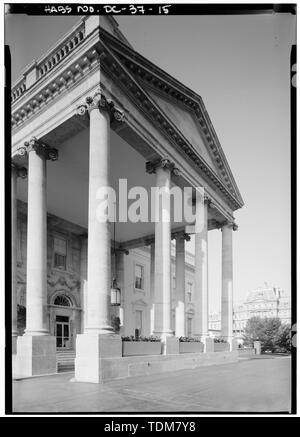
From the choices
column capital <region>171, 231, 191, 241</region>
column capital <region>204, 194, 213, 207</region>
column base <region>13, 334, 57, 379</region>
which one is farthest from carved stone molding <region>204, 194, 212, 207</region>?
column base <region>13, 334, 57, 379</region>

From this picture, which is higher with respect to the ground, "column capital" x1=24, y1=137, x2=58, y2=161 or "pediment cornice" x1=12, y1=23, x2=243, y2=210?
"pediment cornice" x1=12, y1=23, x2=243, y2=210

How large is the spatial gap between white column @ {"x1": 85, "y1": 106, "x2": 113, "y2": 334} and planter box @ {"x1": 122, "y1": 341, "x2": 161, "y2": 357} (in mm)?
1598

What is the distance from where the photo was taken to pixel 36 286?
53.9 ft

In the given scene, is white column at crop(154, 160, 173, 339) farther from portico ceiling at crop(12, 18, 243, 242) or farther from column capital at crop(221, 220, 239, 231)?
column capital at crop(221, 220, 239, 231)

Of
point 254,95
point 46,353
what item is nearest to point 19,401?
point 46,353

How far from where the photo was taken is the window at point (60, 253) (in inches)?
1154

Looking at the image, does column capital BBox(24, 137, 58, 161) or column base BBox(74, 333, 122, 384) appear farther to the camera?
column capital BBox(24, 137, 58, 161)

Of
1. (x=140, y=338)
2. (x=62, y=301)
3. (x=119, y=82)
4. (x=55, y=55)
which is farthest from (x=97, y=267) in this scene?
(x=62, y=301)

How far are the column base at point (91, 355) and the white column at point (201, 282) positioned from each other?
12459mm

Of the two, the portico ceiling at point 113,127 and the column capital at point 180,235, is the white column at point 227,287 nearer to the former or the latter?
the column capital at point 180,235

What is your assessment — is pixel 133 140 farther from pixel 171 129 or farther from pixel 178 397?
pixel 178 397

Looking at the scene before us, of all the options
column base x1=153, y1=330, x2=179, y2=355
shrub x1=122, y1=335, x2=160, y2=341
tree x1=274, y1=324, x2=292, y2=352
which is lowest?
column base x1=153, y1=330, x2=179, y2=355

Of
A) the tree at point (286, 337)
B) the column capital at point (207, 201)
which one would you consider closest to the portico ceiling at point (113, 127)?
the column capital at point (207, 201)

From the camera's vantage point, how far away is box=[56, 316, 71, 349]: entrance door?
1133 inches
